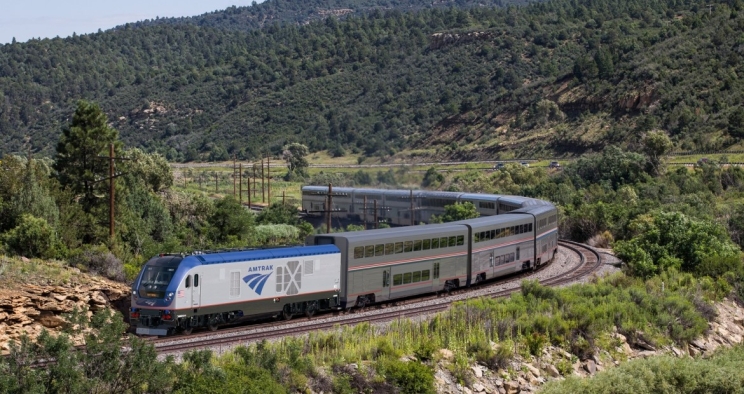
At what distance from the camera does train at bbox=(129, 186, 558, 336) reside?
25688mm

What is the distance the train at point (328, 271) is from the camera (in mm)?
25688

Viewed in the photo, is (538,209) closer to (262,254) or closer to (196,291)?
(262,254)

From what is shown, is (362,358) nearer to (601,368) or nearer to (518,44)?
(601,368)

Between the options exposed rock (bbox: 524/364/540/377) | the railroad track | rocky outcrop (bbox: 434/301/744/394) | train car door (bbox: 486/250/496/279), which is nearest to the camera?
rocky outcrop (bbox: 434/301/744/394)

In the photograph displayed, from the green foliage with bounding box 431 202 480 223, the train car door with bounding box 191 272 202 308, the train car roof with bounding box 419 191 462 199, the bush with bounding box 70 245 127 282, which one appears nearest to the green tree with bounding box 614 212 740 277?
the green foliage with bounding box 431 202 480 223

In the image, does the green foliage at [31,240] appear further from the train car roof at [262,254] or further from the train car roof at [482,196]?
the train car roof at [482,196]

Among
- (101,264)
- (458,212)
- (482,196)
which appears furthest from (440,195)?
(101,264)

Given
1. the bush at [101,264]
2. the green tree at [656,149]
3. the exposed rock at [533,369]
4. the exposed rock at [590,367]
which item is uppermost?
the green tree at [656,149]

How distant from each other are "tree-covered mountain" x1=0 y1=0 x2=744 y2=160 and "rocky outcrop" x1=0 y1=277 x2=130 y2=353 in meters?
82.6

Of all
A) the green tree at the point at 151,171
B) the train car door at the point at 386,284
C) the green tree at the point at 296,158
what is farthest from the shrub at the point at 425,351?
the green tree at the point at 296,158

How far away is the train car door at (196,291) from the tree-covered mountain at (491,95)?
272 ft

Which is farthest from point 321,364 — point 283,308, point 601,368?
point 601,368

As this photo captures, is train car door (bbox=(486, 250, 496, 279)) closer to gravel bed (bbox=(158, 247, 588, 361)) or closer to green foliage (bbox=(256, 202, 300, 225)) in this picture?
gravel bed (bbox=(158, 247, 588, 361))

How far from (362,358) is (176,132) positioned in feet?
528
